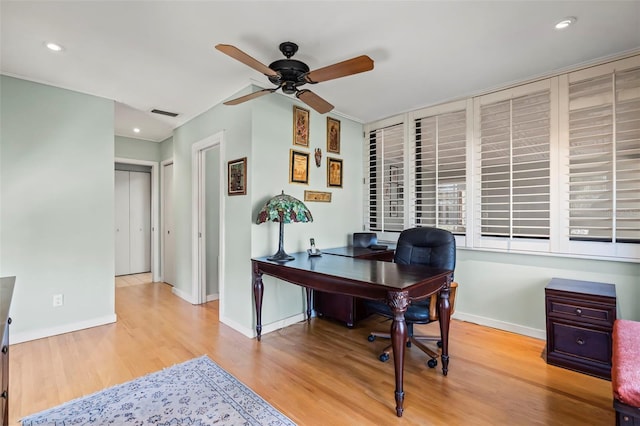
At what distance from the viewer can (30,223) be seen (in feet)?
9.72

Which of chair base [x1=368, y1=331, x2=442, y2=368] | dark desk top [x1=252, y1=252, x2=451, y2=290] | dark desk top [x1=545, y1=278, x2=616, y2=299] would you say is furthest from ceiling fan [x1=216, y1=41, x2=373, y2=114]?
dark desk top [x1=545, y1=278, x2=616, y2=299]

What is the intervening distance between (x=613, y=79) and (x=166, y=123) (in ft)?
16.4

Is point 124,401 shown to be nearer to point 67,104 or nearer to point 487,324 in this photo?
point 67,104

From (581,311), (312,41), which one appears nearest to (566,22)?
(312,41)

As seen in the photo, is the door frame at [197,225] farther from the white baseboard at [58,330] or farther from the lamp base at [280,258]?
the lamp base at [280,258]

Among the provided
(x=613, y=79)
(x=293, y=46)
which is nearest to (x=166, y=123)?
(x=293, y=46)

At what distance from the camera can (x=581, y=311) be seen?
7.68 ft

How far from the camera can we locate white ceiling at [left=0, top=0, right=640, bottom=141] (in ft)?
6.31

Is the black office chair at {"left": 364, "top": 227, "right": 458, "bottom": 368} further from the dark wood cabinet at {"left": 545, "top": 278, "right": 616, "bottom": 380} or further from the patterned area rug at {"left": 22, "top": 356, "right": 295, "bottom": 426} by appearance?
the patterned area rug at {"left": 22, "top": 356, "right": 295, "bottom": 426}

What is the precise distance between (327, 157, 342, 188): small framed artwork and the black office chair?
4.35 ft

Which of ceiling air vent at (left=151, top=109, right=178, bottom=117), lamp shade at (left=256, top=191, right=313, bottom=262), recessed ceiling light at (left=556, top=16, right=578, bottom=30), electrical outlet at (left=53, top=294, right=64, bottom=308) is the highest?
recessed ceiling light at (left=556, top=16, right=578, bottom=30)

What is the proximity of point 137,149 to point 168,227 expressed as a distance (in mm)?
1423

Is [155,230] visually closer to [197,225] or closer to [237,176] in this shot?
[197,225]

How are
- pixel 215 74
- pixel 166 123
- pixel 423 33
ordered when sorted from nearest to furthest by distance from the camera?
pixel 423 33 < pixel 215 74 < pixel 166 123
